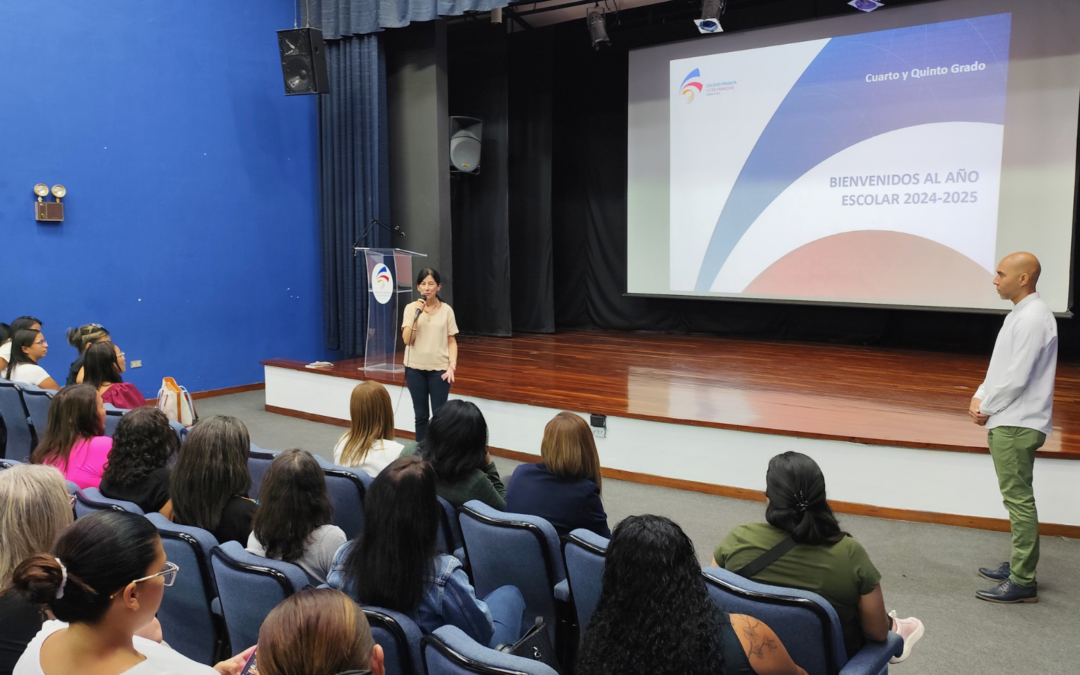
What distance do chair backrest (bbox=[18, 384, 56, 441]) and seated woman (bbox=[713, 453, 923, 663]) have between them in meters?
3.85

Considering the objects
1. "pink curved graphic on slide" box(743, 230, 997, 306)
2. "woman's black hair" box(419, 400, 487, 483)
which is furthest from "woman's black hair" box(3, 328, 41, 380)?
"pink curved graphic on slide" box(743, 230, 997, 306)

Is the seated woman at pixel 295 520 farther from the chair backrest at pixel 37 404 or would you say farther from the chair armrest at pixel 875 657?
the chair backrest at pixel 37 404

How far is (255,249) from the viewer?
7.86 metres

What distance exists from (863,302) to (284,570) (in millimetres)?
6813

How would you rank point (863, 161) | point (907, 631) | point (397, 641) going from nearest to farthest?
point (397, 641)
point (907, 631)
point (863, 161)

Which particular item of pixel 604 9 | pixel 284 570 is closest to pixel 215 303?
pixel 604 9

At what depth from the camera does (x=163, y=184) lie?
23.2 ft

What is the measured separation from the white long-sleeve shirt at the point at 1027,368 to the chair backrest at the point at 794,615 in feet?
5.88

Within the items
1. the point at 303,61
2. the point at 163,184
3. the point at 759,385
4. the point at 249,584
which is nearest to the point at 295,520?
the point at 249,584

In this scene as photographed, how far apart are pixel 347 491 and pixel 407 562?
1.01 m

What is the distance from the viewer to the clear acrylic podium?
654 cm

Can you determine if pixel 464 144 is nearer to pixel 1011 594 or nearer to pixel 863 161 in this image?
pixel 863 161

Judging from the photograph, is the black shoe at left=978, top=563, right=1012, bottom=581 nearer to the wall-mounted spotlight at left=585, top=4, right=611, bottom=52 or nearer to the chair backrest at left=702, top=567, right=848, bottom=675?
the chair backrest at left=702, top=567, right=848, bottom=675

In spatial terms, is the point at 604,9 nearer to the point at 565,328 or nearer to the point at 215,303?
the point at 565,328
